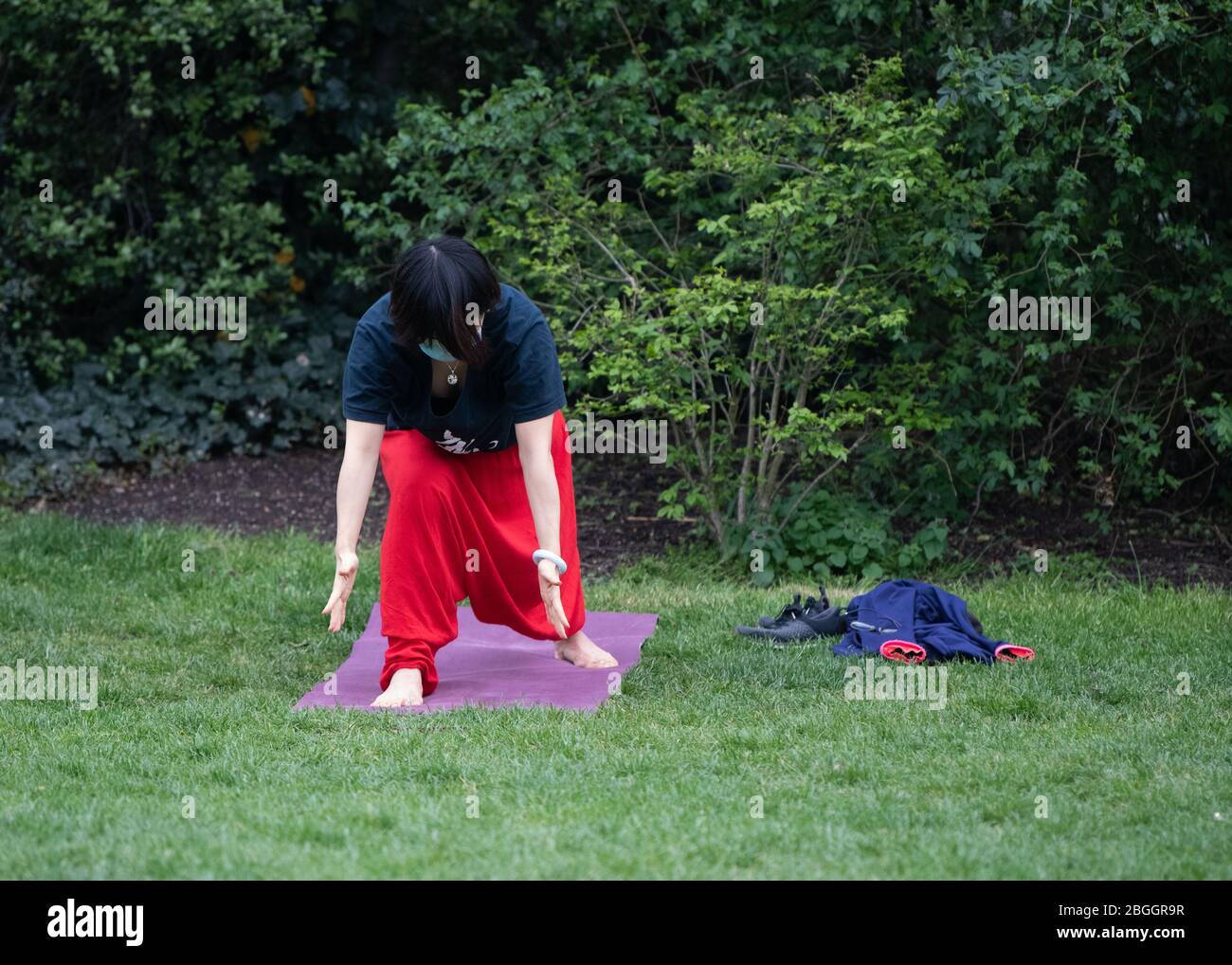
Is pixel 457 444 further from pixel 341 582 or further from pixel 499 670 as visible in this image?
pixel 499 670

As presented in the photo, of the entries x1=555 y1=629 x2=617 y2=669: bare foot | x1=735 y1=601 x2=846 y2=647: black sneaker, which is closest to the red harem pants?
x1=555 y1=629 x2=617 y2=669: bare foot

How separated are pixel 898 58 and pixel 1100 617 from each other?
8.87 feet

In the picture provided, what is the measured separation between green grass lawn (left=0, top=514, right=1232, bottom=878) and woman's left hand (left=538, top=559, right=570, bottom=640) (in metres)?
0.33

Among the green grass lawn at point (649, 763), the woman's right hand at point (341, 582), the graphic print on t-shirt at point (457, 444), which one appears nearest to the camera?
the green grass lawn at point (649, 763)

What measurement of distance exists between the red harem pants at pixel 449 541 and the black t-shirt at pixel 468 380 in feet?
0.41

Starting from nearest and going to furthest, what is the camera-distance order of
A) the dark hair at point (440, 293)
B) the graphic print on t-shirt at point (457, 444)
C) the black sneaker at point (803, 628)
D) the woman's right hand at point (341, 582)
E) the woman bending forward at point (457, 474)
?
1. the dark hair at point (440, 293)
2. the woman's right hand at point (341, 582)
3. the woman bending forward at point (457, 474)
4. the graphic print on t-shirt at point (457, 444)
5. the black sneaker at point (803, 628)

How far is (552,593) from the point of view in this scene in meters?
4.65

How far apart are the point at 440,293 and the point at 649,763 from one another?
4.77 ft

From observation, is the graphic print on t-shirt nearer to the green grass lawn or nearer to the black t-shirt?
the black t-shirt

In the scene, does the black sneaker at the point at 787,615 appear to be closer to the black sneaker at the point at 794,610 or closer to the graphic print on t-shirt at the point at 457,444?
the black sneaker at the point at 794,610

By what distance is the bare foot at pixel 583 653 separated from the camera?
526 cm

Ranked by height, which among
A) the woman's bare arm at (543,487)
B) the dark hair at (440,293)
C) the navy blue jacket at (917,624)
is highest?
the dark hair at (440,293)

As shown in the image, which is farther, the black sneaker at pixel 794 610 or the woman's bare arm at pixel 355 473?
the black sneaker at pixel 794 610

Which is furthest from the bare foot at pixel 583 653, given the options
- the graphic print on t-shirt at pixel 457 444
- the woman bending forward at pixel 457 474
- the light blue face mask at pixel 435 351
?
the light blue face mask at pixel 435 351
